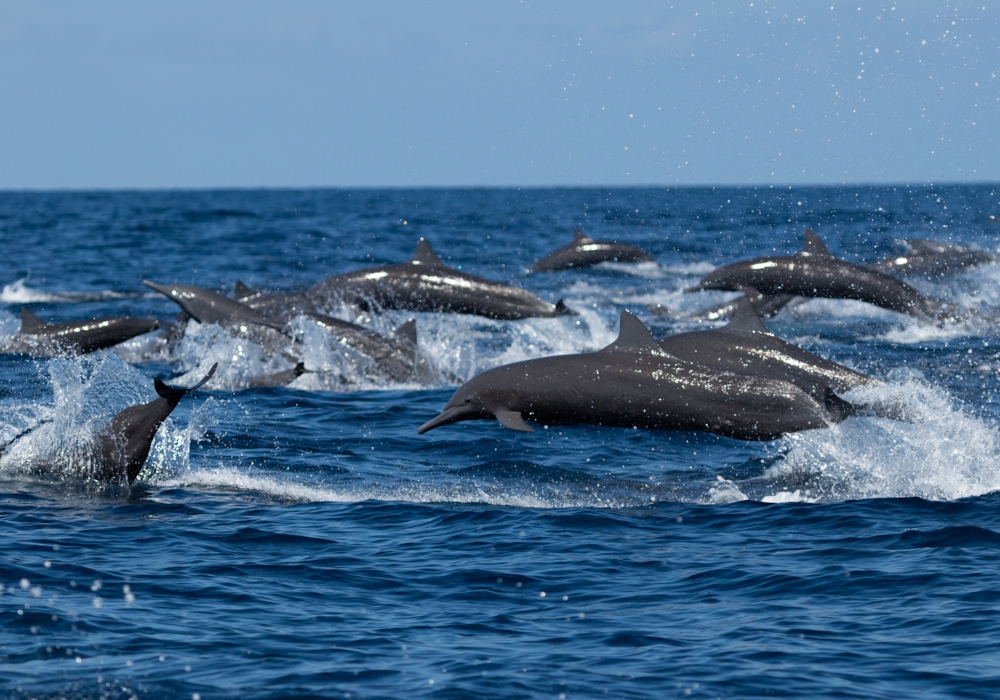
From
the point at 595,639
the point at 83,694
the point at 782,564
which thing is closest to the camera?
the point at 83,694

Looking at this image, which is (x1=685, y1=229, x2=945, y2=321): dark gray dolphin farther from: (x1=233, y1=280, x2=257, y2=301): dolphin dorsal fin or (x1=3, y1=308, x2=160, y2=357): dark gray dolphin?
(x1=3, y1=308, x2=160, y2=357): dark gray dolphin

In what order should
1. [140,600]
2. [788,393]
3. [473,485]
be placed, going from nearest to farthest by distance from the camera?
[140,600] < [788,393] < [473,485]

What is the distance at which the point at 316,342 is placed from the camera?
18.7m

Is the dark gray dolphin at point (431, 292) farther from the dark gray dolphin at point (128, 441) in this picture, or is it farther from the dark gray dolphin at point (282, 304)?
the dark gray dolphin at point (128, 441)

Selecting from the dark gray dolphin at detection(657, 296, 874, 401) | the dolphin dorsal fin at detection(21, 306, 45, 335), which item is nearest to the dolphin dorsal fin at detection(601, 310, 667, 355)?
the dark gray dolphin at detection(657, 296, 874, 401)

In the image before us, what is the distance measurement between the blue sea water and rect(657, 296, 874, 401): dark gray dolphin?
0.51 m

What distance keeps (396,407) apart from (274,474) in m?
3.90

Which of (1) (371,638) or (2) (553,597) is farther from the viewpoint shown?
(2) (553,597)

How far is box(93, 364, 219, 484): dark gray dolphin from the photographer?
38.3ft

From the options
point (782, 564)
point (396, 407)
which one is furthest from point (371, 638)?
point (396, 407)

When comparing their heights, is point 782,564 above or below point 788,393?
below

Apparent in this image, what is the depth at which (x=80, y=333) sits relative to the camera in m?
17.2

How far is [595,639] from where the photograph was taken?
7.88 meters

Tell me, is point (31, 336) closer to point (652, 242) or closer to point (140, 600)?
point (140, 600)
